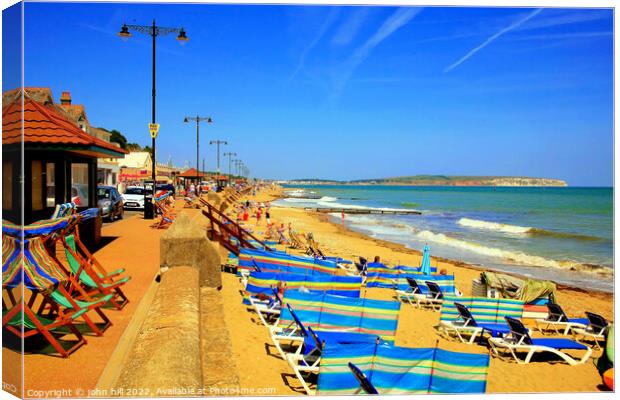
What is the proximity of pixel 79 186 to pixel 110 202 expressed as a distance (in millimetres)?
4473

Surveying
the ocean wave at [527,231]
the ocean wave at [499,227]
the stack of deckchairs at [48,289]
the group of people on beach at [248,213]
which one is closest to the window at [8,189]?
the stack of deckchairs at [48,289]

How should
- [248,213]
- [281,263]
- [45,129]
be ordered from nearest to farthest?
[45,129], [281,263], [248,213]

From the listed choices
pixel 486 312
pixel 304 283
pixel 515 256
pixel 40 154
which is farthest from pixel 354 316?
pixel 515 256

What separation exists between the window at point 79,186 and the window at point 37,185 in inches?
54.5

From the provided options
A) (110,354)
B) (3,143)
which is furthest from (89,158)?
(3,143)

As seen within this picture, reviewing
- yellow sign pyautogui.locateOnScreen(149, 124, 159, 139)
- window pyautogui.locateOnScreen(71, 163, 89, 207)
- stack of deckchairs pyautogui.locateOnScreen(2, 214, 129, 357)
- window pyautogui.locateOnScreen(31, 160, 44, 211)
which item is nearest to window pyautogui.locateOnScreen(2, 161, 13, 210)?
stack of deckchairs pyautogui.locateOnScreen(2, 214, 129, 357)

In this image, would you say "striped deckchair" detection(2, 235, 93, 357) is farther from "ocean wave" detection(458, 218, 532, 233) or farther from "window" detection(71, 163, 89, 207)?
"ocean wave" detection(458, 218, 532, 233)

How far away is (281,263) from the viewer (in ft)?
35.2

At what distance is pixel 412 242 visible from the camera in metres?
27.4

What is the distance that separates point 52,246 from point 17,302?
2.58m

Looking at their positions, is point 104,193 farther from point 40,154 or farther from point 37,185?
point 40,154

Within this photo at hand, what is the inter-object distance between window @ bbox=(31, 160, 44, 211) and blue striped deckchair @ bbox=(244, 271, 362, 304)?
3669 millimetres

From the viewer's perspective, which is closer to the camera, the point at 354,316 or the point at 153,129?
the point at 354,316

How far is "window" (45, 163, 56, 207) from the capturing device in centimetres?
892
